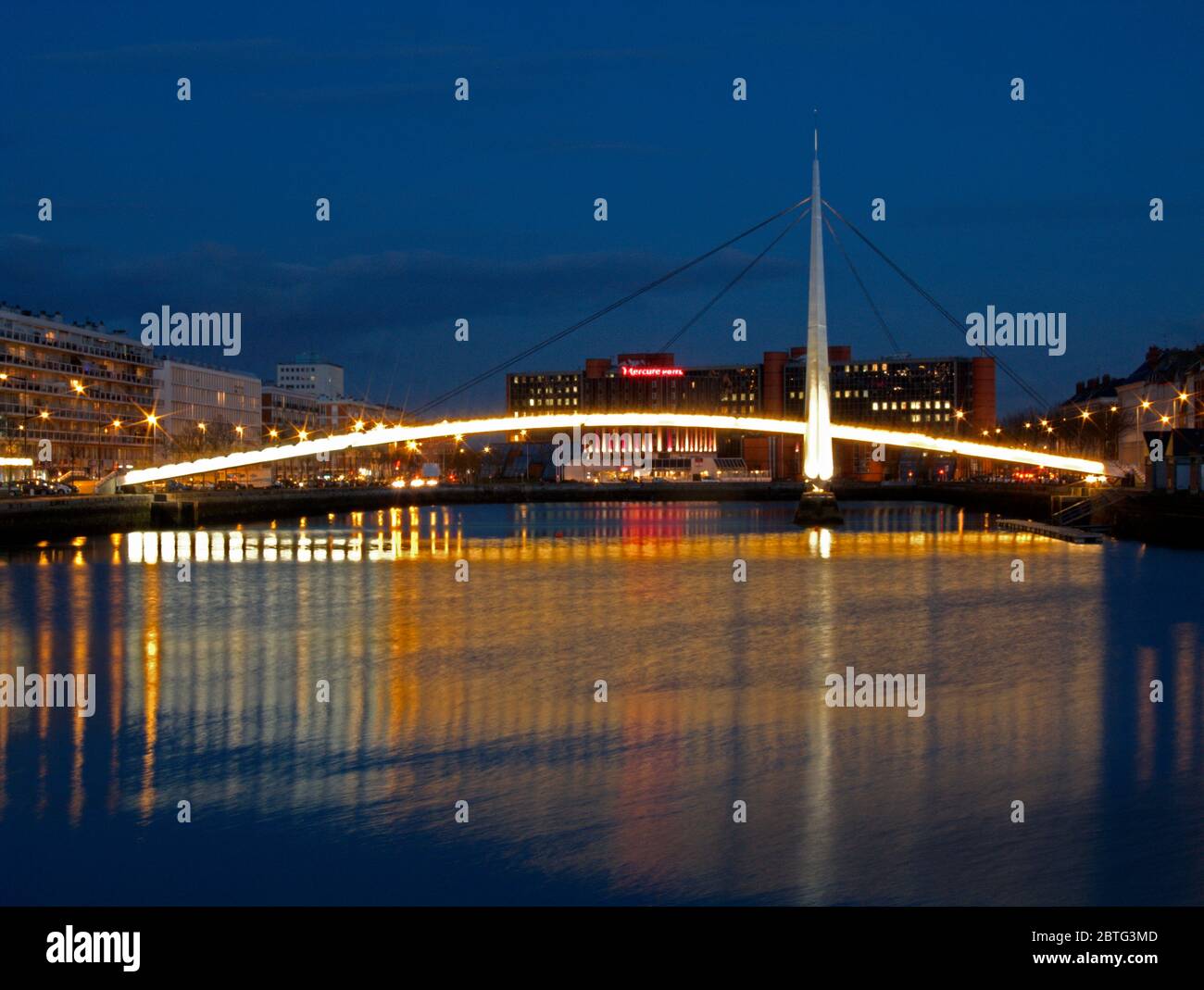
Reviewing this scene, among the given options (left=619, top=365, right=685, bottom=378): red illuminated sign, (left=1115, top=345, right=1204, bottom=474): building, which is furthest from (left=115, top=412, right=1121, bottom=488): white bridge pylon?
(left=619, top=365, right=685, bottom=378): red illuminated sign

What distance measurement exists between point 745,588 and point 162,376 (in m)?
64.5

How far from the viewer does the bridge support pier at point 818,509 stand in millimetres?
42031

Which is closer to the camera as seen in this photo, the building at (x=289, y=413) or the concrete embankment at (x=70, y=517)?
the concrete embankment at (x=70, y=517)

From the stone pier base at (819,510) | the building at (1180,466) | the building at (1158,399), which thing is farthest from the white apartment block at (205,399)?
the building at (1180,466)

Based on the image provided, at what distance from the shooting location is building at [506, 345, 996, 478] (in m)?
118

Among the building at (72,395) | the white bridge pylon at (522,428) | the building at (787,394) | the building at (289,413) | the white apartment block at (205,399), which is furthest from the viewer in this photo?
the building at (787,394)

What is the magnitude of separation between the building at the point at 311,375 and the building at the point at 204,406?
44.9 m

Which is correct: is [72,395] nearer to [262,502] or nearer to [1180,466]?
[262,502]

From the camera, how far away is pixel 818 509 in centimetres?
4228

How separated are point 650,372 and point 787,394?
12.7 meters

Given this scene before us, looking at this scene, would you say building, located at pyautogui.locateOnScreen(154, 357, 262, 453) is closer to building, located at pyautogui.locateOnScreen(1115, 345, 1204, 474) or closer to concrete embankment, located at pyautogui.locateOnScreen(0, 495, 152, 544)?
concrete embankment, located at pyautogui.locateOnScreen(0, 495, 152, 544)
